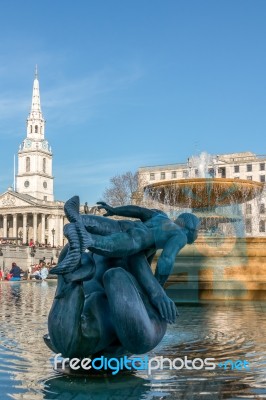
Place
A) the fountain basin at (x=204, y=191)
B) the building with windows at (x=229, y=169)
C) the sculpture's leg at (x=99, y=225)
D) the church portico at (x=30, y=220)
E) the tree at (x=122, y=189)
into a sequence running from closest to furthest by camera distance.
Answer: the sculpture's leg at (x=99, y=225)
the fountain basin at (x=204, y=191)
the tree at (x=122, y=189)
the building with windows at (x=229, y=169)
the church portico at (x=30, y=220)

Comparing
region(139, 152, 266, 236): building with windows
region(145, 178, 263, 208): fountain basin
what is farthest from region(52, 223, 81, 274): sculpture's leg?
region(139, 152, 266, 236): building with windows

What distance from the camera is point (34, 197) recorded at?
11519cm

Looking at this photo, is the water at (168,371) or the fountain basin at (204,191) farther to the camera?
the fountain basin at (204,191)

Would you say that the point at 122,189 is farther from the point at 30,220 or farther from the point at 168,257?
the point at 30,220

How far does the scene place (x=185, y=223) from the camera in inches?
178

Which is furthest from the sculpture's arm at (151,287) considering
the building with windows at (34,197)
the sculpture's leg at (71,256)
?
the building with windows at (34,197)

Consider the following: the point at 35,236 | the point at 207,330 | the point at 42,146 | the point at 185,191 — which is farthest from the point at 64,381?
the point at 42,146

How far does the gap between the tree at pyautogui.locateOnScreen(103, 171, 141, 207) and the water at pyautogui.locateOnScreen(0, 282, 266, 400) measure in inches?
1608

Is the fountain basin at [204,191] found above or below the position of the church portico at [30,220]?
below

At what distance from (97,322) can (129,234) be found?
0.68 metres

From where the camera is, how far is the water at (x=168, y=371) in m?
3.63

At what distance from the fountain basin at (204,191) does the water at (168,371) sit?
8.79m

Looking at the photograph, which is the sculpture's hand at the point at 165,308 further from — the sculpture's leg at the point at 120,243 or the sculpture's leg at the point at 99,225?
the sculpture's leg at the point at 99,225

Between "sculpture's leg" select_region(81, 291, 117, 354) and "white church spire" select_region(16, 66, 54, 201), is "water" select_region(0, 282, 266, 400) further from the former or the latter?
"white church spire" select_region(16, 66, 54, 201)
